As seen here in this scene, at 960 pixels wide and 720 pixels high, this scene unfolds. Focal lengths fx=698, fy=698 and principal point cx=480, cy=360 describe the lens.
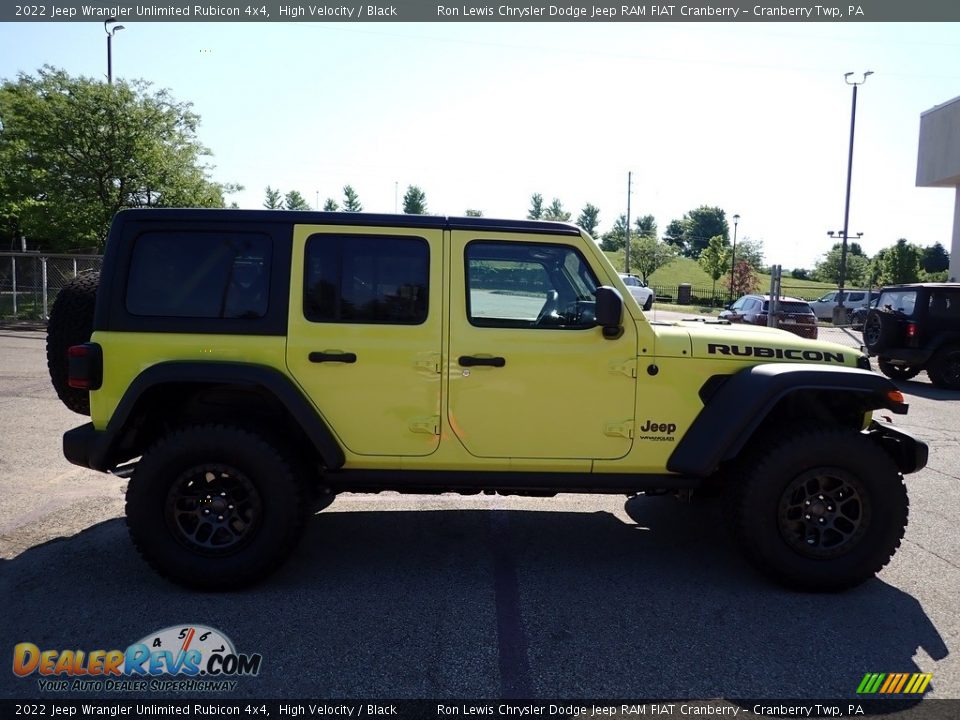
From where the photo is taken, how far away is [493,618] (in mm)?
3586

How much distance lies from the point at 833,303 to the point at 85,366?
124ft

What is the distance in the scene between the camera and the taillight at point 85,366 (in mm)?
3854

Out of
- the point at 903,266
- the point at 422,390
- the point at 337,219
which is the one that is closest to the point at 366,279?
the point at 337,219

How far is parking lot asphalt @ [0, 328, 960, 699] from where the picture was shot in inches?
121

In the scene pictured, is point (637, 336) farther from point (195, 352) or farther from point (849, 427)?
point (195, 352)

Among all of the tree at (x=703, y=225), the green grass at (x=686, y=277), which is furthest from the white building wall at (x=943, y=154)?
the tree at (x=703, y=225)

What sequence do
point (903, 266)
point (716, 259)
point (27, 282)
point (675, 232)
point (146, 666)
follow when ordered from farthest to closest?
point (675, 232) < point (716, 259) < point (903, 266) < point (27, 282) < point (146, 666)

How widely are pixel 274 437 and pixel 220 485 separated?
0.39 metres

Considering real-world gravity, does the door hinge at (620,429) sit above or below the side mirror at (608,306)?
below

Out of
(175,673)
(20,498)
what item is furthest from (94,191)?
(175,673)

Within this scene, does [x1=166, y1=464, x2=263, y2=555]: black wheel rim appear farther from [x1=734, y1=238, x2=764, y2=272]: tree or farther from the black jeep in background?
[x1=734, y1=238, x2=764, y2=272]: tree

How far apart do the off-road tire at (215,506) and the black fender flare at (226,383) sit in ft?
0.72

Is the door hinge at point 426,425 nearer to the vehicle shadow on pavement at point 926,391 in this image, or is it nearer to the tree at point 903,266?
the vehicle shadow on pavement at point 926,391

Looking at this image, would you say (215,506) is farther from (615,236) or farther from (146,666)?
(615,236)
